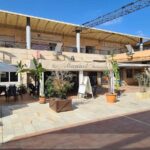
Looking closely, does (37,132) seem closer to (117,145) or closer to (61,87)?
(117,145)

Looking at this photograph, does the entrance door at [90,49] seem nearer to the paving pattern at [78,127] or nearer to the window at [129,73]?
the window at [129,73]

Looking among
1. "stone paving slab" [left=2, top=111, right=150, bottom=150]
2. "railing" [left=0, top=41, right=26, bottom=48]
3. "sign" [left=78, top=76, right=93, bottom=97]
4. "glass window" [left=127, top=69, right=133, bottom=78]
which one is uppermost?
"railing" [left=0, top=41, right=26, bottom=48]

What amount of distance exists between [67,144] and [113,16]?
15363 mm

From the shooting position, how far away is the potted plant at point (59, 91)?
32.8 ft

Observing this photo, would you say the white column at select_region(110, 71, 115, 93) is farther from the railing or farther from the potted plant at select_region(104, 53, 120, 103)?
the railing

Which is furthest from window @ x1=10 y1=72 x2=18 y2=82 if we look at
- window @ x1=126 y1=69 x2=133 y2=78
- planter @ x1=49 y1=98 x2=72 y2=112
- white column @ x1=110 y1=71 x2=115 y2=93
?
window @ x1=126 y1=69 x2=133 y2=78

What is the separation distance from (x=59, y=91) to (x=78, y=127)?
323 cm

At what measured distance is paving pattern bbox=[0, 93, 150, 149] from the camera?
5898 mm

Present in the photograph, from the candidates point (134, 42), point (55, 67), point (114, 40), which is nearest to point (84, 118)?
point (55, 67)

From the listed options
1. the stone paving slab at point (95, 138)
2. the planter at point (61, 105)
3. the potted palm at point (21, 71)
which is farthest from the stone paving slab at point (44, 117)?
the potted palm at point (21, 71)

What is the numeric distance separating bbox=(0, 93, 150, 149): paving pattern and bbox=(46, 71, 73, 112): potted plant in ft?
1.10

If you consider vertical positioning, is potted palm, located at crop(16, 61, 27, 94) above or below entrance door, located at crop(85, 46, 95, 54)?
below

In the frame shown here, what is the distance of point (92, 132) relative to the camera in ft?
22.5

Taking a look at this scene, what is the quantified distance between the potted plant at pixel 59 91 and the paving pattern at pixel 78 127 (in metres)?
0.34
